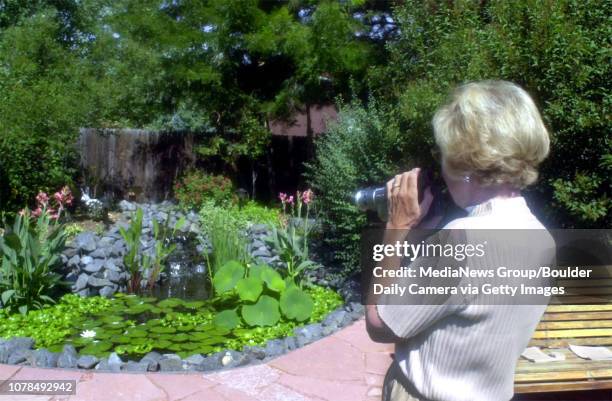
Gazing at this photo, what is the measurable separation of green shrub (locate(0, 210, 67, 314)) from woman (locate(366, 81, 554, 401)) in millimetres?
3854

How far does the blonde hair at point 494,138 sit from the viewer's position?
1.38m

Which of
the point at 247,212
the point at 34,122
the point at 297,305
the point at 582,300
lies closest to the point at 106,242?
the point at 34,122

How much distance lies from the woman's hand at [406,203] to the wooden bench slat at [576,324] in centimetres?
222

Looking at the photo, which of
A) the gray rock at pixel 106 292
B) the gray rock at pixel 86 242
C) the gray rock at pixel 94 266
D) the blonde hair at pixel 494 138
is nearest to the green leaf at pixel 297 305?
the gray rock at pixel 106 292

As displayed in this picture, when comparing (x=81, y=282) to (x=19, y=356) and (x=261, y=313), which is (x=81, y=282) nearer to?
(x=19, y=356)

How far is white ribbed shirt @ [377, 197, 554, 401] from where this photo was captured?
1376 millimetres

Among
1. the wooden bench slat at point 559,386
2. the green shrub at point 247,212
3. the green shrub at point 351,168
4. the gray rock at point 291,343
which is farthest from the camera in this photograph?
the green shrub at point 247,212

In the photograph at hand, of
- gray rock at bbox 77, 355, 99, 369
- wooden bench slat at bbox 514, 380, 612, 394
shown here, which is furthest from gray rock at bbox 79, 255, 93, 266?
wooden bench slat at bbox 514, 380, 612, 394

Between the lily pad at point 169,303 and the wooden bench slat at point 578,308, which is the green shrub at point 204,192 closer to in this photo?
the lily pad at point 169,303

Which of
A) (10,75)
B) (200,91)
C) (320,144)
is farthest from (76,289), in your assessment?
(200,91)

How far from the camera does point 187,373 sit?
3.72 m

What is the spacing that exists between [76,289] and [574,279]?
4.10 meters

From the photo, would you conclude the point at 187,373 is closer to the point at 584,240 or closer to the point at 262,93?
the point at 584,240

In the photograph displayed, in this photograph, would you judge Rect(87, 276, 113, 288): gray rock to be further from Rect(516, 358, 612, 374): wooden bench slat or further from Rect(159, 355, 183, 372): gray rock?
Rect(516, 358, 612, 374): wooden bench slat
